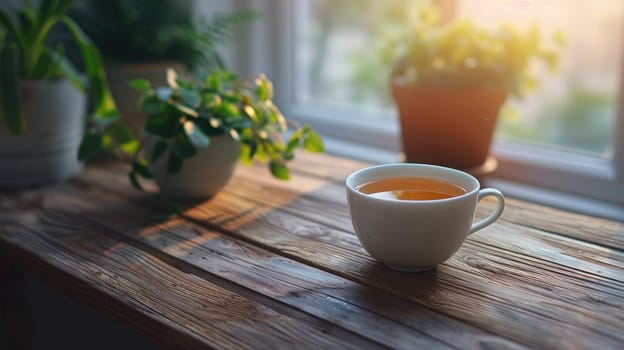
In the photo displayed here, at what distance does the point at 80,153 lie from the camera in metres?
0.91

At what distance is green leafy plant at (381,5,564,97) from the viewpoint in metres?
0.97

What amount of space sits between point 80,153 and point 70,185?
161 mm

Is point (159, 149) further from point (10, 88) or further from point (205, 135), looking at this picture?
point (10, 88)

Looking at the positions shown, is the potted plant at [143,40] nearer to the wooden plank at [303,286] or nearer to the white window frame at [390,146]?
the white window frame at [390,146]

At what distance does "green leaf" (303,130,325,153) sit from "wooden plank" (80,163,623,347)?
4.2 inches

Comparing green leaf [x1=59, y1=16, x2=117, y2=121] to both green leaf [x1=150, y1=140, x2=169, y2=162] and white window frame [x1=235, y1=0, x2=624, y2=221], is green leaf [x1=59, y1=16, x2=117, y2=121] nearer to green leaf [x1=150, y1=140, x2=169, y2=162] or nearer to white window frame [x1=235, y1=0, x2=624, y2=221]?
green leaf [x1=150, y1=140, x2=169, y2=162]

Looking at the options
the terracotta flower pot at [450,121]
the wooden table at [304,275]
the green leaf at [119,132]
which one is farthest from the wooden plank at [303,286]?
the terracotta flower pot at [450,121]

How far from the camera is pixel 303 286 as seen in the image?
695mm

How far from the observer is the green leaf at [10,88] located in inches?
37.3

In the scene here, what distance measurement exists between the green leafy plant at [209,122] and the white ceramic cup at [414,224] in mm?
234

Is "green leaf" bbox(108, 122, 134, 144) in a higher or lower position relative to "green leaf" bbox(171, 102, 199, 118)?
lower

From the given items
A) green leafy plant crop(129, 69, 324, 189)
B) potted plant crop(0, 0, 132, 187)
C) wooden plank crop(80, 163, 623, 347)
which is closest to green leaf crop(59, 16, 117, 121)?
potted plant crop(0, 0, 132, 187)

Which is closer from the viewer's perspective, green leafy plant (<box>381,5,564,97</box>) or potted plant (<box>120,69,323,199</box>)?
potted plant (<box>120,69,323,199</box>)

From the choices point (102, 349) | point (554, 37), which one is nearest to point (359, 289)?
point (554, 37)
